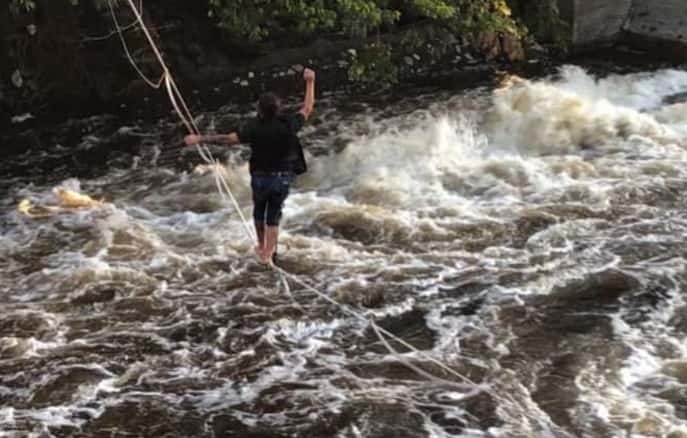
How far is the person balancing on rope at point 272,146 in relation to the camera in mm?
8227

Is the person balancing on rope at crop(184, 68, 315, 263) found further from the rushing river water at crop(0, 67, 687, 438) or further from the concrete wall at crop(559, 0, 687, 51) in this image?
the concrete wall at crop(559, 0, 687, 51)

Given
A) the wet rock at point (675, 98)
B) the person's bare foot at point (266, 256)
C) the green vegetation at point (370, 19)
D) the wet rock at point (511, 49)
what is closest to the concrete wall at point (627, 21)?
the green vegetation at point (370, 19)

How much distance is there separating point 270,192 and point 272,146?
1.69 ft

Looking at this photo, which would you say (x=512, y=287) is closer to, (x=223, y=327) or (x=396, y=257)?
(x=396, y=257)

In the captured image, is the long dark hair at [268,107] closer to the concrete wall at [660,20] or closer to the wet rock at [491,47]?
the wet rock at [491,47]

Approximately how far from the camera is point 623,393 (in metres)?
6.90

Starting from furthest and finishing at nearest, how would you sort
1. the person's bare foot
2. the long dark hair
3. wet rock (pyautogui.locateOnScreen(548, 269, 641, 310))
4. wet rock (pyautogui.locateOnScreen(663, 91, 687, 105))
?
1. wet rock (pyautogui.locateOnScreen(663, 91, 687, 105))
2. the person's bare foot
3. wet rock (pyautogui.locateOnScreen(548, 269, 641, 310))
4. the long dark hair

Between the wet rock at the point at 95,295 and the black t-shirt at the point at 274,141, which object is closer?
the black t-shirt at the point at 274,141

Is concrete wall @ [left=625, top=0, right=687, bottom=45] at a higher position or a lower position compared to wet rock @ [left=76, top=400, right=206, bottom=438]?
higher

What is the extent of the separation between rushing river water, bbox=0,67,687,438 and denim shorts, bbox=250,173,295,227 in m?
0.73

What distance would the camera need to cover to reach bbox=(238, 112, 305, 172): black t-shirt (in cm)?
827

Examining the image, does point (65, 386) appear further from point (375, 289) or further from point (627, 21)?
point (627, 21)

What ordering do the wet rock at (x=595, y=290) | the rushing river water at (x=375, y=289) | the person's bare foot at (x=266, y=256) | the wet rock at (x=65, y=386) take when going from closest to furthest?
the rushing river water at (x=375, y=289) → the wet rock at (x=65, y=386) → the wet rock at (x=595, y=290) → the person's bare foot at (x=266, y=256)

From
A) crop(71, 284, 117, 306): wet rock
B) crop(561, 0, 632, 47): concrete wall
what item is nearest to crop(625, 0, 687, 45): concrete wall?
crop(561, 0, 632, 47): concrete wall
